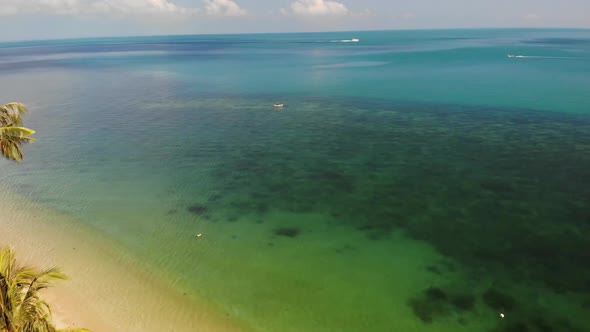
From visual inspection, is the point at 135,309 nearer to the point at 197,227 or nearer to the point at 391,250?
the point at 197,227

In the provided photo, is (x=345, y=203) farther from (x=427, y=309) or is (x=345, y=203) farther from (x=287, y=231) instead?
(x=427, y=309)

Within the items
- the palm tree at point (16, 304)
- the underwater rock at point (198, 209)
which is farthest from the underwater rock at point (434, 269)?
the palm tree at point (16, 304)

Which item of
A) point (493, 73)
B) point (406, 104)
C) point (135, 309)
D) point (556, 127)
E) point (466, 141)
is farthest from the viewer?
point (493, 73)

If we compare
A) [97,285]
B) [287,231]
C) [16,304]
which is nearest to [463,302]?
[287,231]

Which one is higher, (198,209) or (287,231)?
(198,209)

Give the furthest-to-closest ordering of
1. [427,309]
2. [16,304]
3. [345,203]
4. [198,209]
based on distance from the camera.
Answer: [345,203] < [198,209] < [427,309] < [16,304]

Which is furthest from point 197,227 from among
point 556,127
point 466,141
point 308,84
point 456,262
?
point 308,84
